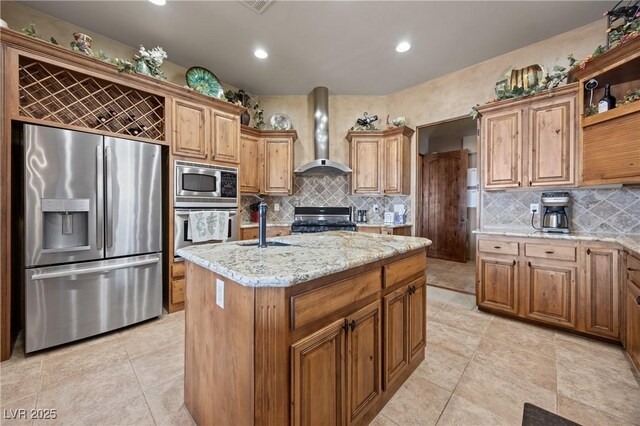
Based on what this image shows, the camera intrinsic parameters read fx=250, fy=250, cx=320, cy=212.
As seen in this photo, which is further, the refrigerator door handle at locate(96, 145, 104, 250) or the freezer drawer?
the refrigerator door handle at locate(96, 145, 104, 250)

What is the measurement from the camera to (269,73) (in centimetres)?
374

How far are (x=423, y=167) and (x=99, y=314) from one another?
5.87m

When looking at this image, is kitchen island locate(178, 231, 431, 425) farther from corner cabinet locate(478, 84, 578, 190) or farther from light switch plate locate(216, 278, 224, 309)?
corner cabinet locate(478, 84, 578, 190)

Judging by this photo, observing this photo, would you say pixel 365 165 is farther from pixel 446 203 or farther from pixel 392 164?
pixel 446 203

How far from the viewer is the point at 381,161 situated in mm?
4145

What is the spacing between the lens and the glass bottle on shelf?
2.21 metres

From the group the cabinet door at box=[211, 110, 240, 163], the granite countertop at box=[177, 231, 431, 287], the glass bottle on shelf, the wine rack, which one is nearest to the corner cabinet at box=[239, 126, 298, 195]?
the cabinet door at box=[211, 110, 240, 163]

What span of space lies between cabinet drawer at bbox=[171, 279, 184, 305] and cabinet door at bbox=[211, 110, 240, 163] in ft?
4.91

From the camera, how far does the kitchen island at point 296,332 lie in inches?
35.6

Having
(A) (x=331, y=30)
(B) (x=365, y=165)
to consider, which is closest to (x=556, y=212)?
(B) (x=365, y=165)

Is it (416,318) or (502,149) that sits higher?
(502,149)

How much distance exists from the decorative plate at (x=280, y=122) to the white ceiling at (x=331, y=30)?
0.76m

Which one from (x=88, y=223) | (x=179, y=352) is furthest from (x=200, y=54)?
(x=179, y=352)

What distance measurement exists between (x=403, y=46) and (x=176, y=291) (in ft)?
12.9
